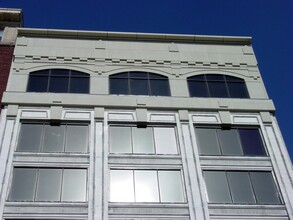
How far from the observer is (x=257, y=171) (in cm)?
2102

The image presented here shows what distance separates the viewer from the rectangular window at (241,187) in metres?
19.6

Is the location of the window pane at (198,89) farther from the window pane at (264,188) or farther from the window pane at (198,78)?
the window pane at (264,188)

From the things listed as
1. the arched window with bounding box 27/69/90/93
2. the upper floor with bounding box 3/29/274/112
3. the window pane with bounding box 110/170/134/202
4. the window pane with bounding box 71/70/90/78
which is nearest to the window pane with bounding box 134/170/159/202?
the window pane with bounding box 110/170/134/202

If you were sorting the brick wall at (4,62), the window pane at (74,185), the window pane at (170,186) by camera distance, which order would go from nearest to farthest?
the window pane at (74,185), the window pane at (170,186), the brick wall at (4,62)

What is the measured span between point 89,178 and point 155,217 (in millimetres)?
3534

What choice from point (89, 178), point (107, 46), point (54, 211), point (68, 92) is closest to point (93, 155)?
point (89, 178)

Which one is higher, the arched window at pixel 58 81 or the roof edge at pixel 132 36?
the roof edge at pixel 132 36

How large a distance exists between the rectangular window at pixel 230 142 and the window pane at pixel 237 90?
8.78 feet

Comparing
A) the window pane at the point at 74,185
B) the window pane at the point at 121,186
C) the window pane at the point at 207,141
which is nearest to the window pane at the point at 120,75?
the window pane at the point at 207,141

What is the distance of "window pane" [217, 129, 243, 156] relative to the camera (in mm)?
21938

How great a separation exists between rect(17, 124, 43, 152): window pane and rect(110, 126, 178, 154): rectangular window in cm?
369

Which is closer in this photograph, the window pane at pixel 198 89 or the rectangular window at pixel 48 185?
the rectangular window at pixel 48 185

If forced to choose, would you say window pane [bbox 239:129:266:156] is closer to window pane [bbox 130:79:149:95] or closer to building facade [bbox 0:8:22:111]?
window pane [bbox 130:79:149:95]

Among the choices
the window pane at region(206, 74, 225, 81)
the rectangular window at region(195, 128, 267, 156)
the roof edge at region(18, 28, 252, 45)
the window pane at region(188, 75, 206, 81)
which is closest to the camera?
the rectangular window at region(195, 128, 267, 156)
